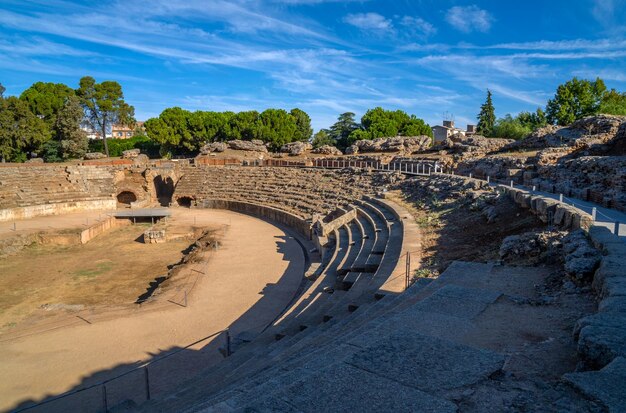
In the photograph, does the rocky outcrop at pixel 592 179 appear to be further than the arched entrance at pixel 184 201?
No

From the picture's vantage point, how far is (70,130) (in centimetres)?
4206

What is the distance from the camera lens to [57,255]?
19.5 meters

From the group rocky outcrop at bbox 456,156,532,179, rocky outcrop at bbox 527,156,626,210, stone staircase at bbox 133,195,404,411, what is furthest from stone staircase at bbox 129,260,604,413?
rocky outcrop at bbox 456,156,532,179

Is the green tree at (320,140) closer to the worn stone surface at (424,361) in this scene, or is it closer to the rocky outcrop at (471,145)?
the rocky outcrop at (471,145)

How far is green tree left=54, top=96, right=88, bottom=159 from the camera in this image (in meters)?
41.8

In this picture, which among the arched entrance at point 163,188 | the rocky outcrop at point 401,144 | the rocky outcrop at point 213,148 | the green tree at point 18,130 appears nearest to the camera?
the green tree at point 18,130

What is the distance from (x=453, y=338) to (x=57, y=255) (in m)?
20.3

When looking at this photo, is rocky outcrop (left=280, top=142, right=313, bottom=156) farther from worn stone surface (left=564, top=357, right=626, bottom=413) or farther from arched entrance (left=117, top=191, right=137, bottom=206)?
worn stone surface (left=564, top=357, right=626, bottom=413)

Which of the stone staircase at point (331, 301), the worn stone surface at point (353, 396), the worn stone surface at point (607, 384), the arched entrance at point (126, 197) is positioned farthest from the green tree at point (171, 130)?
the worn stone surface at point (607, 384)

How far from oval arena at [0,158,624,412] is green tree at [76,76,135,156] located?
70.1 ft

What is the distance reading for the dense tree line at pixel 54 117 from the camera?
38.1 m

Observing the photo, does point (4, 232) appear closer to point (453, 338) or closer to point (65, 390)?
point (65, 390)

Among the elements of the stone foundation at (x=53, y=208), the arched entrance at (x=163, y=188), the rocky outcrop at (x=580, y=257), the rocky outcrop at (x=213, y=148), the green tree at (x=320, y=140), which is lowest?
the stone foundation at (x=53, y=208)

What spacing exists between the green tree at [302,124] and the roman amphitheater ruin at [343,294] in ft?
86.4
